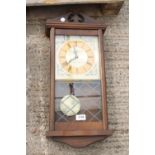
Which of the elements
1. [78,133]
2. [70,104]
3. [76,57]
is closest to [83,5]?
[76,57]

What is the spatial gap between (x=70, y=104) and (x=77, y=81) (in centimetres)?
11

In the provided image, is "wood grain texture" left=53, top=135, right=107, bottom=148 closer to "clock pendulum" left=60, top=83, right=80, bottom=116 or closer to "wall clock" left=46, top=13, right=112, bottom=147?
"wall clock" left=46, top=13, right=112, bottom=147

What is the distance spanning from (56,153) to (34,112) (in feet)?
0.72

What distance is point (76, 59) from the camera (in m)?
1.95

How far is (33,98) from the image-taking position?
1962mm

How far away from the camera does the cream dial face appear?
1930mm

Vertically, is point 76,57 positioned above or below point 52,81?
above

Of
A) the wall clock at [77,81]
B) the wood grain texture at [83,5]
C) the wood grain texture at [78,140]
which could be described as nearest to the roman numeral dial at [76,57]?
the wall clock at [77,81]

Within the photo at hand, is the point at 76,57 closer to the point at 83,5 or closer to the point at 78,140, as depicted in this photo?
the point at 83,5

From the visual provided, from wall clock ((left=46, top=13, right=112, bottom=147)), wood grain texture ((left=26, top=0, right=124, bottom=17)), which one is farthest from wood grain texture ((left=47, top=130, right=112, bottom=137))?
wood grain texture ((left=26, top=0, right=124, bottom=17))
